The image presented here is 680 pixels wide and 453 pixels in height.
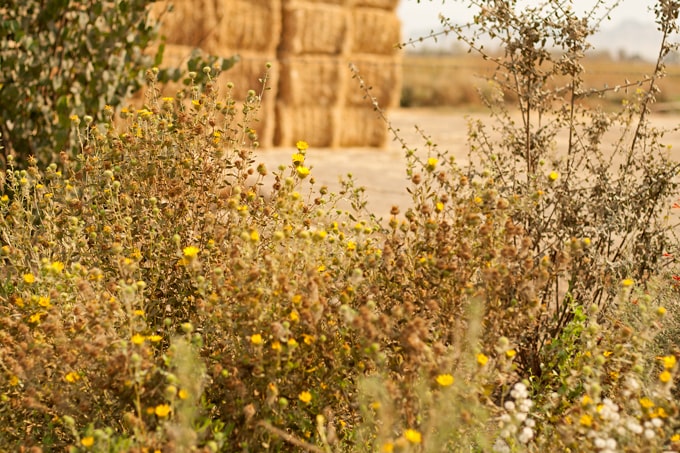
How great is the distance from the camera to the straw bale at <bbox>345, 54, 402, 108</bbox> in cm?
955

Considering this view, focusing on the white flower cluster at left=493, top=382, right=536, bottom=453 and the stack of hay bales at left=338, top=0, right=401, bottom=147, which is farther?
the stack of hay bales at left=338, top=0, right=401, bottom=147

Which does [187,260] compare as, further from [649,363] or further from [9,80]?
[9,80]

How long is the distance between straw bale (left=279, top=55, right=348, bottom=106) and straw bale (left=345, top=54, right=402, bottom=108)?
197 millimetres

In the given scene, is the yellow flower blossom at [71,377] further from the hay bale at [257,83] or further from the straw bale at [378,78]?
the straw bale at [378,78]

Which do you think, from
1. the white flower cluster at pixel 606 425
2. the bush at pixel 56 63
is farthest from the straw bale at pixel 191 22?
the white flower cluster at pixel 606 425

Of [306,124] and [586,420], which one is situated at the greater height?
[306,124]

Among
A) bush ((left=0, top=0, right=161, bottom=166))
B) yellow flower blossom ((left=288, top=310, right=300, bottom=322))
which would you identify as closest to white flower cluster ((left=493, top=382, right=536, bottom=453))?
yellow flower blossom ((left=288, top=310, right=300, bottom=322))

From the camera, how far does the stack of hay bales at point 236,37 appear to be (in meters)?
7.65

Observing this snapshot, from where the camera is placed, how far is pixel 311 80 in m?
9.18

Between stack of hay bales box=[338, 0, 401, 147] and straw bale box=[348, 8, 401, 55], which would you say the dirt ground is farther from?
straw bale box=[348, 8, 401, 55]

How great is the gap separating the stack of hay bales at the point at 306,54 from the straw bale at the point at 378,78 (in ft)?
0.03

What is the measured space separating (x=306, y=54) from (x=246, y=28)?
2.93ft

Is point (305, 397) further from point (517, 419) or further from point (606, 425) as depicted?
point (606, 425)

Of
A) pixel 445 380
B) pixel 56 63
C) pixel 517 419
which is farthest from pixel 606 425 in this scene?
pixel 56 63
